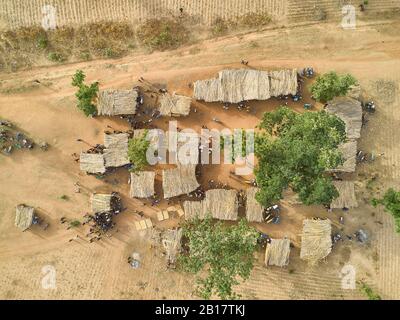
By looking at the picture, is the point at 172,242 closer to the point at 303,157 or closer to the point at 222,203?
the point at 222,203

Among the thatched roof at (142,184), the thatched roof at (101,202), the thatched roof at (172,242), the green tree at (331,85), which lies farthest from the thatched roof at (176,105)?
the green tree at (331,85)

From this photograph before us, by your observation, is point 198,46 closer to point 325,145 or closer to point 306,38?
point 306,38

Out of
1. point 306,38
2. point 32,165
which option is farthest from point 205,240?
point 306,38

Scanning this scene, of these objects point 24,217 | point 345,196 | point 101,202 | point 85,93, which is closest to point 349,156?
point 345,196

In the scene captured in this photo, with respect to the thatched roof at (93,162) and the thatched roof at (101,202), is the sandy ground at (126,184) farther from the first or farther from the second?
the thatched roof at (93,162)

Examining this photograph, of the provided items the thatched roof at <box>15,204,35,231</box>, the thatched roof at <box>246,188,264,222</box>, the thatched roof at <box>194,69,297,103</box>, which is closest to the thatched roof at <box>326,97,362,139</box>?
the thatched roof at <box>194,69,297,103</box>

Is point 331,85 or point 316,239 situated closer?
point 331,85
